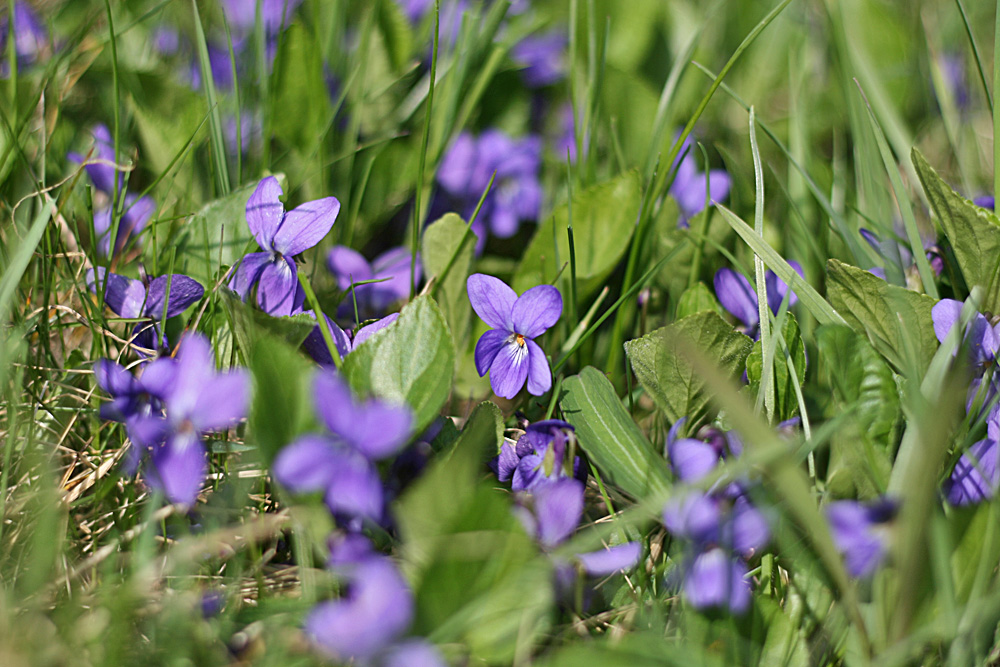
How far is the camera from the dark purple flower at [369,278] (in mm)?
1698

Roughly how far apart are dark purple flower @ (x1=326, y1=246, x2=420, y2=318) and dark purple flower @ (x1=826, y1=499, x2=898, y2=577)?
941mm

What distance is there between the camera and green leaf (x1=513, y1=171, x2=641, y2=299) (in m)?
1.75

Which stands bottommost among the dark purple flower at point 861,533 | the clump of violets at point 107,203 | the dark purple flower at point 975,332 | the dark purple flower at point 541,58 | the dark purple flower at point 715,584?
the dark purple flower at point 715,584

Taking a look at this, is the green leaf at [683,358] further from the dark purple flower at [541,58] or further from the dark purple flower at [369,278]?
the dark purple flower at [541,58]

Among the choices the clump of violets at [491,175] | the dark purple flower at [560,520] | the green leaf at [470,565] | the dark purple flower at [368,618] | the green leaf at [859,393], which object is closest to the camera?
the dark purple flower at [368,618]

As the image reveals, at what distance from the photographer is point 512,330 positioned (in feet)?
4.62

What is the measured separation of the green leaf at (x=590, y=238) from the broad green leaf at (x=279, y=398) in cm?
76

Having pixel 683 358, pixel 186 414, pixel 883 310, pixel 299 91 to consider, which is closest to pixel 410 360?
pixel 186 414

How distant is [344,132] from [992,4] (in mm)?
2618

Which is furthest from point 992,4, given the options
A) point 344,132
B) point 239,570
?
point 239,570

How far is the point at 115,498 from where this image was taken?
1348mm

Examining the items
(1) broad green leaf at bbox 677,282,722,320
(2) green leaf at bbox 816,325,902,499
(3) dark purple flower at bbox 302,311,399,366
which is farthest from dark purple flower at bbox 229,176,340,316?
(2) green leaf at bbox 816,325,902,499

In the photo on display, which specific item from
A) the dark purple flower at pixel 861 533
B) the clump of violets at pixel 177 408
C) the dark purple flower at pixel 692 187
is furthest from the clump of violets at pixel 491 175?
the dark purple flower at pixel 861 533

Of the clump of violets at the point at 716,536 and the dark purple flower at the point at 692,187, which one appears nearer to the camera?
the clump of violets at the point at 716,536
